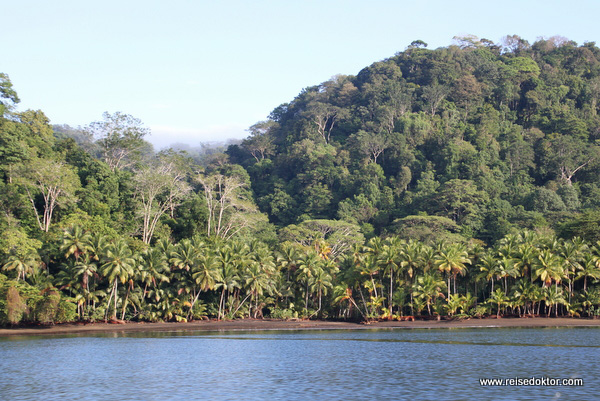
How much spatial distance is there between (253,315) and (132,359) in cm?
3097

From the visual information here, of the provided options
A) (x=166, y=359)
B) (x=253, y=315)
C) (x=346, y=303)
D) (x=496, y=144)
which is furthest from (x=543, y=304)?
(x=496, y=144)

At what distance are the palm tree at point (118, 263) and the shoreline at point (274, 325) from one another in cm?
413

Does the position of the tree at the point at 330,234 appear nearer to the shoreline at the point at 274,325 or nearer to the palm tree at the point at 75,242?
the shoreline at the point at 274,325

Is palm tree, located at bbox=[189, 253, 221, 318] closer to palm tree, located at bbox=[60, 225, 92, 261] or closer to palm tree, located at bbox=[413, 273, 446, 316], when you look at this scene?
palm tree, located at bbox=[60, 225, 92, 261]

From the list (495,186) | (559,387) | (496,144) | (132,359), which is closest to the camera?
(559,387)

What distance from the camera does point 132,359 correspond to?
42.7 meters

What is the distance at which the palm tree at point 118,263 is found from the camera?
201 ft

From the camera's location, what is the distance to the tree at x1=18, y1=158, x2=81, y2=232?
234 feet

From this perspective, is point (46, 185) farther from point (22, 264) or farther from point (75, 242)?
point (22, 264)

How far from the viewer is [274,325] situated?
67.1 metres

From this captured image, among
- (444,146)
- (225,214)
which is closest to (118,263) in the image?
(225,214)

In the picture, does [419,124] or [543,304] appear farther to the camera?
[419,124]

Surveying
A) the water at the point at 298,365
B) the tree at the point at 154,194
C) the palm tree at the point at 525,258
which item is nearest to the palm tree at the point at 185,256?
the water at the point at 298,365

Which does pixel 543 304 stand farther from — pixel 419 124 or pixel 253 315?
pixel 419 124
